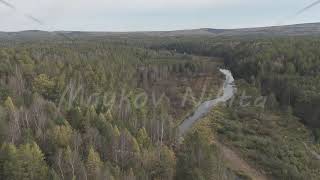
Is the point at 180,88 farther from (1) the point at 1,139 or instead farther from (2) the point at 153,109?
(1) the point at 1,139

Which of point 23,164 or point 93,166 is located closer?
point 93,166

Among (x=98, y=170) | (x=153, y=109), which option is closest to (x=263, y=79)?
(x=153, y=109)

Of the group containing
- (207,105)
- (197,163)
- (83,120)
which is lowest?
(207,105)

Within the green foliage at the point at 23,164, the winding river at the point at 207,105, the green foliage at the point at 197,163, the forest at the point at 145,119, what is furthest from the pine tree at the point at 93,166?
the winding river at the point at 207,105

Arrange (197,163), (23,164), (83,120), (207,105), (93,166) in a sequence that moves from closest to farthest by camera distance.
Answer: (93,166) < (23,164) < (197,163) < (83,120) < (207,105)

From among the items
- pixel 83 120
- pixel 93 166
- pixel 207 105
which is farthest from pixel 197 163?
pixel 207 105

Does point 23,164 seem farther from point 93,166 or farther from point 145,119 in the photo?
point 145,119

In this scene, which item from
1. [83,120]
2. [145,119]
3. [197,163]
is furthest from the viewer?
[145,119]
